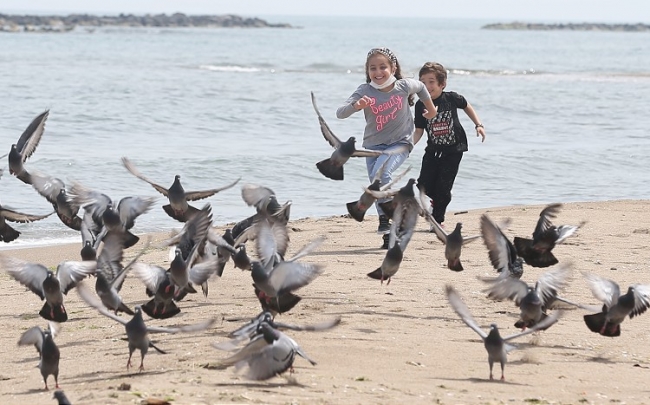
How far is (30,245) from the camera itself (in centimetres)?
1222

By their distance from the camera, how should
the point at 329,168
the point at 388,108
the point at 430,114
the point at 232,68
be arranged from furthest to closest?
1. the point at 232,68
2. the point at 430,114
3. the point at 388,108
4. the point at 329,168

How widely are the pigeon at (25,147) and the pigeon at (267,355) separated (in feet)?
14.8

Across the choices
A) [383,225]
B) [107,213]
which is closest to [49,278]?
[107,213]

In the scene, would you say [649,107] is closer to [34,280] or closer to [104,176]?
[104,176]

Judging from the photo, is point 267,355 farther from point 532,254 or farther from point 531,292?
point 532,254

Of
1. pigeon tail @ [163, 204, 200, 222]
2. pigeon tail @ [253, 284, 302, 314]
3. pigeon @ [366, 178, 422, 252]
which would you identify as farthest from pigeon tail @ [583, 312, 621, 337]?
pigeon tail @ [163, 204, 200, 222]

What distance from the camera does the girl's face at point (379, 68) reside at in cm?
1009

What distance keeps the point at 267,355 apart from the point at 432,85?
5.64 meters

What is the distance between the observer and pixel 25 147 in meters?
10.4

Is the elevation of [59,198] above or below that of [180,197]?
below

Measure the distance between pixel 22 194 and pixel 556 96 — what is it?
2296 cm

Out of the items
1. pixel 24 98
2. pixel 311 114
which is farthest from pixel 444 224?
pixel 24 98

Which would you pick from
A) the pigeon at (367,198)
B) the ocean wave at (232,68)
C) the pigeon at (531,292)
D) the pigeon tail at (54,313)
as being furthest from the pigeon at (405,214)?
the ocean wave at (232,68)

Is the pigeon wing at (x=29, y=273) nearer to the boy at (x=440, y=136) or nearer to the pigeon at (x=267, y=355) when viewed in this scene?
the pigeon at (x=267, y=355)
